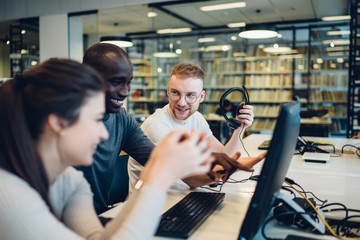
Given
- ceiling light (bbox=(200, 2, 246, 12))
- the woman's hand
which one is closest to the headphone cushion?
the woman's hand

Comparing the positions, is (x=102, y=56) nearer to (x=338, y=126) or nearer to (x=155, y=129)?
(x=155, y=129)

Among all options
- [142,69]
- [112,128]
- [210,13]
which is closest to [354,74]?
[210,13]

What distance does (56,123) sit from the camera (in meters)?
0.75

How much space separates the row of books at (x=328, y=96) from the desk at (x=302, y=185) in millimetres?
5110

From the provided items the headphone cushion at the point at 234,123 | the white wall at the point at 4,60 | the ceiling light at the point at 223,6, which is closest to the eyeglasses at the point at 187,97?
the headphone cushion at the point at 234,123

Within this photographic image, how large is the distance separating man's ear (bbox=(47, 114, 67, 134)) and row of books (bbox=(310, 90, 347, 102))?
23.1 ft

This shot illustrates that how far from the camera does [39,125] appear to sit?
76cm

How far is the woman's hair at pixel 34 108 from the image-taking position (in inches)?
29.2

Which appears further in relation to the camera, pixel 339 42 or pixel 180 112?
pixel 339 42

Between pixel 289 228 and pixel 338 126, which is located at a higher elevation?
pixel 289 228

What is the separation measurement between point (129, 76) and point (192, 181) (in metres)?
Answer: 0.52

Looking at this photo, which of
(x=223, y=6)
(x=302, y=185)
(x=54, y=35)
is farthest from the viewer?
(x=54, y=35)

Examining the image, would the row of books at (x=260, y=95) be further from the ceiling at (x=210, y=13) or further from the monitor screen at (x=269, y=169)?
the monitor screen at (x=269, y=169)

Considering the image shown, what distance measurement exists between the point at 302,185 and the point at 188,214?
700 millimetres
